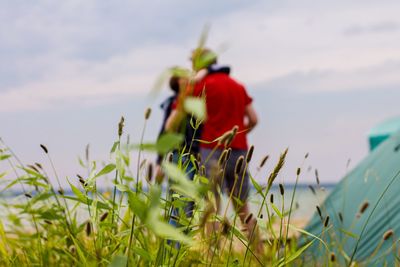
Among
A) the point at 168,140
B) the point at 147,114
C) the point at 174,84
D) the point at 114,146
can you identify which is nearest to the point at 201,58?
the point at 168,140

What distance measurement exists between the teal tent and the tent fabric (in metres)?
1.40

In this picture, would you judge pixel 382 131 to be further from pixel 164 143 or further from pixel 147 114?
pixel 164 143

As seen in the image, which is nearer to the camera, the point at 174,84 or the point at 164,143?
the point at 164,143

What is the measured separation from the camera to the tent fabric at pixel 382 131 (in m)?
5.27

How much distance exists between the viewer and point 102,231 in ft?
4.89

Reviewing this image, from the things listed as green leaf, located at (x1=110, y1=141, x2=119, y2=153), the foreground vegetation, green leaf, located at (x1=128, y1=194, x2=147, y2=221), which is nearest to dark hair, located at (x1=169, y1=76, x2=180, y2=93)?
the foreground vegetation

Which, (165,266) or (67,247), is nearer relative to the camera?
(165,266)

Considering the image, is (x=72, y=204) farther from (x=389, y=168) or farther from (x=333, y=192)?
(x=333, y=192)

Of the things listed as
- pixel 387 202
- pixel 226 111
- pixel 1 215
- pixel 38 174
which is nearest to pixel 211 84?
pixel 226 111

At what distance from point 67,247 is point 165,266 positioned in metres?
0.79

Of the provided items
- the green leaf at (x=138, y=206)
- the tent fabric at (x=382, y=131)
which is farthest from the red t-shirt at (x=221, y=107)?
the green leaf at (x=138, y=206)

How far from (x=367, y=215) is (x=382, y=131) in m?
2.53

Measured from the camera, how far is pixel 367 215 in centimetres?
299

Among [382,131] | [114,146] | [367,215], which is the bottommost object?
[382,131]
